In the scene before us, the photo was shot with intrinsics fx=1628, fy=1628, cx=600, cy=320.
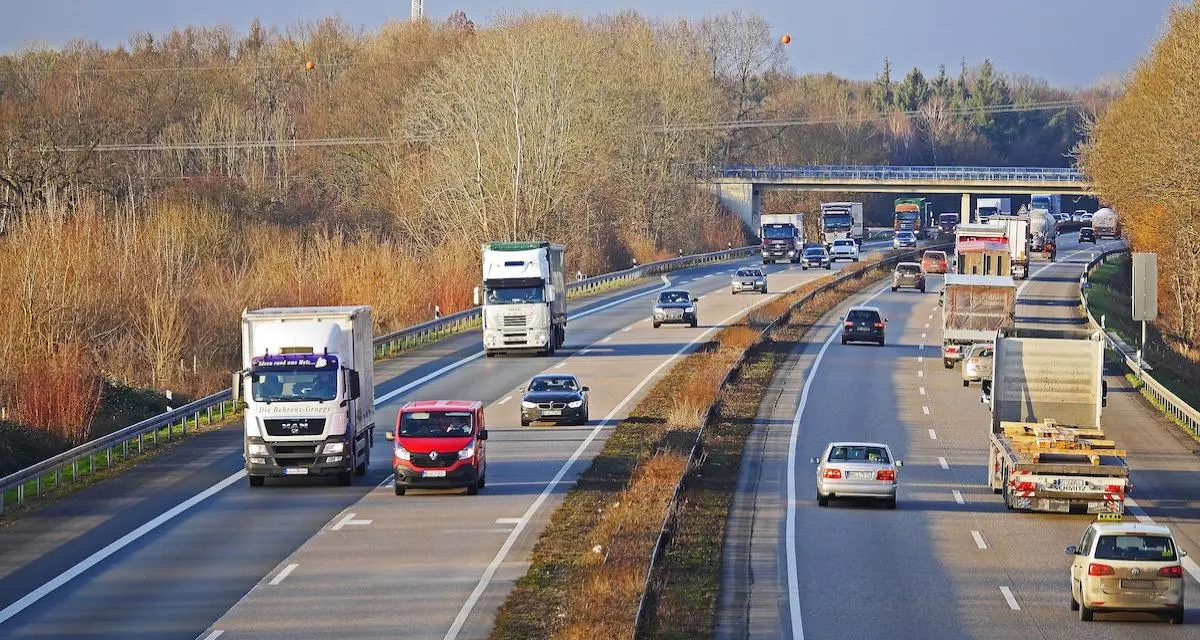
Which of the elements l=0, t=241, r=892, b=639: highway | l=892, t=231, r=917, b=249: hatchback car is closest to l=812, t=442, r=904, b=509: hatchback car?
l=0, t=241, r=892, b=639: highway

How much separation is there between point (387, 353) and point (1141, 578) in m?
39.6

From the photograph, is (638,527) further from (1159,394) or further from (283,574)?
(1159,394)

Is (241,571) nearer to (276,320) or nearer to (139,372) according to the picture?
(276,320)

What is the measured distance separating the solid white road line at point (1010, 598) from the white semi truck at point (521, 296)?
31.7 metres

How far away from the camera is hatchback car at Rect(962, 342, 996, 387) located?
5188 cm

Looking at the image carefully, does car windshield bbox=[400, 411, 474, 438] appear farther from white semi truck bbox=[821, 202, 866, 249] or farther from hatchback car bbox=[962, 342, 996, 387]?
white semi truck bbox=[821, 202, 866, 249]

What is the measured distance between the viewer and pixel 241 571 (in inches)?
966

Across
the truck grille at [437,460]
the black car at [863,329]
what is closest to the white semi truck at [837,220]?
the black car at [863,329]

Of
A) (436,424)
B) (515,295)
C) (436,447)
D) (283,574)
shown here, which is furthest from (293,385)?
(515,295)

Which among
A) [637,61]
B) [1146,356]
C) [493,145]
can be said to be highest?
[637,61]

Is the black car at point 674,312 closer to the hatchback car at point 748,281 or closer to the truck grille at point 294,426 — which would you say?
the hatchback car at point 748,281

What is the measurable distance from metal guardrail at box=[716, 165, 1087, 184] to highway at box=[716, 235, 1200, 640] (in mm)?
85916

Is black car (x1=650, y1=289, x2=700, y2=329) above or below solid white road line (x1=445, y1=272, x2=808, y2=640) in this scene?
above

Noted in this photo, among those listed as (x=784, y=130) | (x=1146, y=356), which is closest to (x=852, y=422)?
(x=1146, y=356)
